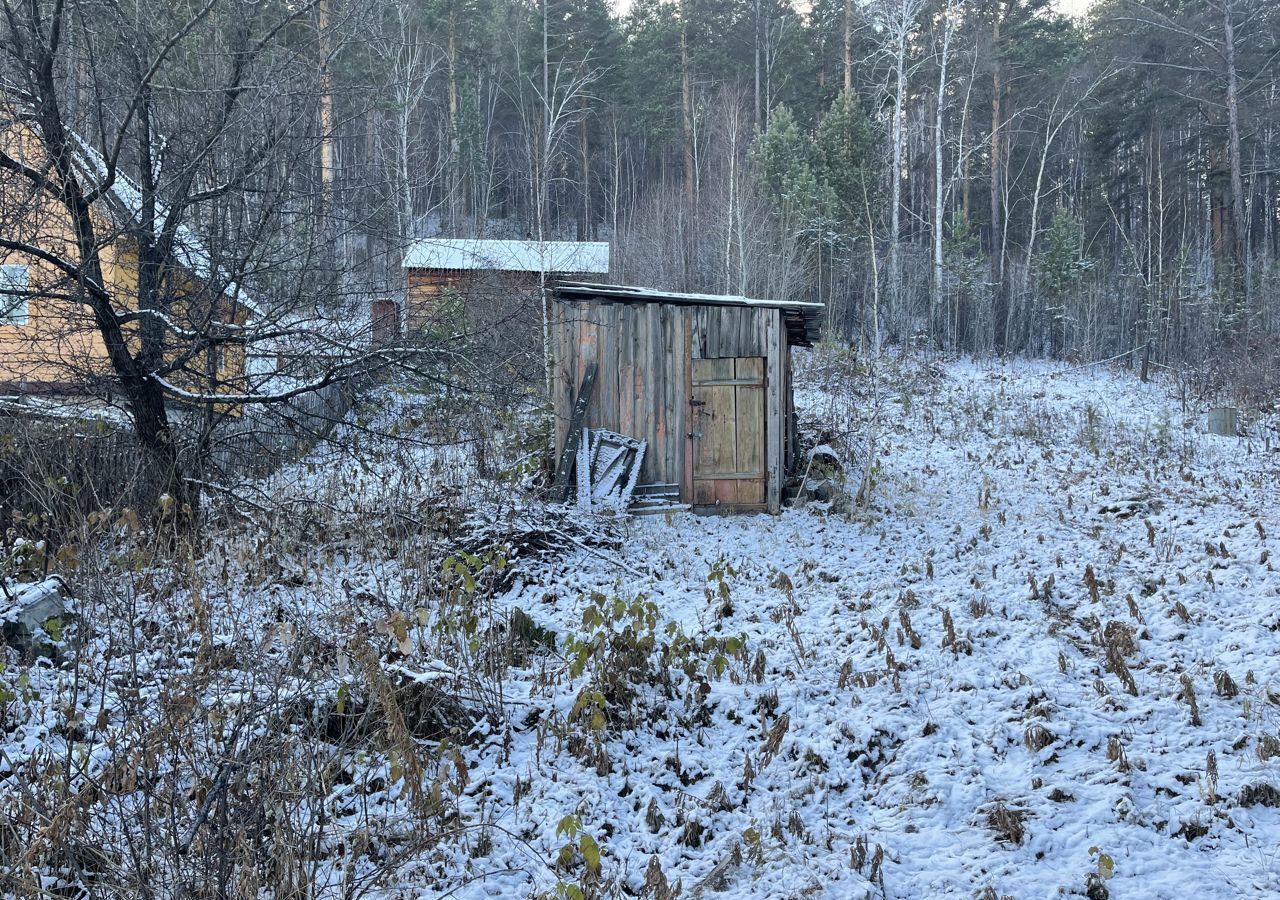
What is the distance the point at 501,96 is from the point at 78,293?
34.3 meters

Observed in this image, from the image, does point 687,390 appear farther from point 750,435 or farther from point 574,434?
point 574,434

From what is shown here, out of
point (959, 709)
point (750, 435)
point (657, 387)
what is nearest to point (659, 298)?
point (657, 387)

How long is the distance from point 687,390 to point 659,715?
248 inches

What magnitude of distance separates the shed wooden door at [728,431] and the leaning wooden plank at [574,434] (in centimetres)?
144

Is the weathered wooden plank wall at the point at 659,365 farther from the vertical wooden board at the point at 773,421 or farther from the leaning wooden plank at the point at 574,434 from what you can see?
the leaning wooden plank at the point at 574,434

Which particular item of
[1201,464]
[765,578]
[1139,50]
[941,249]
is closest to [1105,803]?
[765,578]

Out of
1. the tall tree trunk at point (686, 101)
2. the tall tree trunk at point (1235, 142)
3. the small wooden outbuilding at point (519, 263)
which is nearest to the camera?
the small wooden outbuilding at point (519, 263)

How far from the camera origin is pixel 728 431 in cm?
1109

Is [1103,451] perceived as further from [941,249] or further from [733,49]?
[733,49]

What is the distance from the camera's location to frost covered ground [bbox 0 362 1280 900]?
3.65 metres

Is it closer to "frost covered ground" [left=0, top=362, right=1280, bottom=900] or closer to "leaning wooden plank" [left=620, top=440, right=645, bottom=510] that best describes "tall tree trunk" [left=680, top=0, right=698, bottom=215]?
"leaning wooden plank" [left=620, top=440, right=645, bottom=510]

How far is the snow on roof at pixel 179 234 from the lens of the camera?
696 cm

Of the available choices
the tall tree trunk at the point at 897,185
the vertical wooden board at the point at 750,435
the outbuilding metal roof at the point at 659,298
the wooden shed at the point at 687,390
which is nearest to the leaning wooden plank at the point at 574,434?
the wooden shed at the point at 687,390

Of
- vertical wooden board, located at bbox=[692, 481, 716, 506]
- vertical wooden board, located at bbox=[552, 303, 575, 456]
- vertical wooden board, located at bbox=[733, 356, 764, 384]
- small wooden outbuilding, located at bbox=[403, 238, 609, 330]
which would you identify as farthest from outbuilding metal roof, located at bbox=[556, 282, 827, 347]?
small wooden outbuilding, located at bbox=[403, 238, 609, 330]
